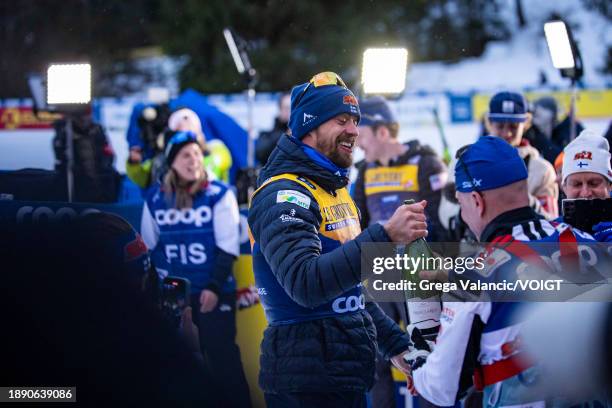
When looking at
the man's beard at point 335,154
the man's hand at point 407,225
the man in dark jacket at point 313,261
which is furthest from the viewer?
the man's beard at point 335,154

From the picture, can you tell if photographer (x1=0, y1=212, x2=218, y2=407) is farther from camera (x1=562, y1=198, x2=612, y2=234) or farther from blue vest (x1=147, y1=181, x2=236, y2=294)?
blue vest (x1=147, y1=181, x2=236, y2=294)

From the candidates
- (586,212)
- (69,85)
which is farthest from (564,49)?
(69,85)

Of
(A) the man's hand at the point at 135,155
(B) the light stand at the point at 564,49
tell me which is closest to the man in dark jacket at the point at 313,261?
(B) the light stand at the point at 564,49

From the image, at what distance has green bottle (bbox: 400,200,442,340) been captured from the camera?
3236mm

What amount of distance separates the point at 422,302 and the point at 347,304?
0.28m

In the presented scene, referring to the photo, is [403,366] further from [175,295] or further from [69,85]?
[69,85]

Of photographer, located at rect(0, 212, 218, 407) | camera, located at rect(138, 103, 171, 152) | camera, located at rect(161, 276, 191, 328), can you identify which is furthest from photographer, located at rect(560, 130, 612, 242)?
camera, located at rect(138, 103, 171, 152)

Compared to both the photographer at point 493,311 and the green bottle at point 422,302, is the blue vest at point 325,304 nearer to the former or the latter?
the green bottle at point 422,302

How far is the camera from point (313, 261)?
297 cm

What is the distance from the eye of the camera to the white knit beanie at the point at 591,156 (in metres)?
4.19

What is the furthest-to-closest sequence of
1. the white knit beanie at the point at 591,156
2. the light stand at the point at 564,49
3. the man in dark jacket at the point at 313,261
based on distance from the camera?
the light stand at the point at 564,49 < the white knit beanie at the point at 591,156 < the man in dark jacket at the point at 313,261

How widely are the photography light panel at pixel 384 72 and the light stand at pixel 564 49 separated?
1183 millimetres

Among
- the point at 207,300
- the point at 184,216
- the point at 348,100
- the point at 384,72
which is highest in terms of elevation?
the point at 384,72

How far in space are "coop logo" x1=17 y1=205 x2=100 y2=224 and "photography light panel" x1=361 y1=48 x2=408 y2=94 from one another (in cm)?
370
